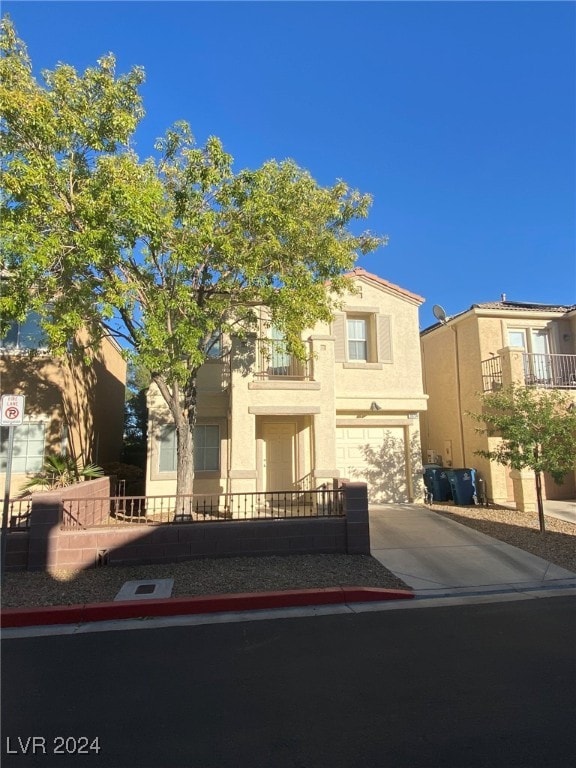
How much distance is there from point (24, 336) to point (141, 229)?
22.0ft

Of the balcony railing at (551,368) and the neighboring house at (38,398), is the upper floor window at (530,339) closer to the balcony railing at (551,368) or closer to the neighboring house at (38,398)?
the balcony railing at (551,368)

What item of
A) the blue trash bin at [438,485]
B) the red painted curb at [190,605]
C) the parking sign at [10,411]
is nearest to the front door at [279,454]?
the blue trash bin at [438,485]

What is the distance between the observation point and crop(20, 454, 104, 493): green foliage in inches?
450

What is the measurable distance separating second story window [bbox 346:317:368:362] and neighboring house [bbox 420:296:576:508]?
131 inches

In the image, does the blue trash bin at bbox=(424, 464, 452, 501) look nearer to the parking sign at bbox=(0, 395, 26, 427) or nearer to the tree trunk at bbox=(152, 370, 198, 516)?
the tree trunk at bbox=(152, 370, 198, 516)

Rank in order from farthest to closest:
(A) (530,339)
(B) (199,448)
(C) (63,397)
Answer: (A) (530,339) < (B) (199,448) < (C) (63,397)

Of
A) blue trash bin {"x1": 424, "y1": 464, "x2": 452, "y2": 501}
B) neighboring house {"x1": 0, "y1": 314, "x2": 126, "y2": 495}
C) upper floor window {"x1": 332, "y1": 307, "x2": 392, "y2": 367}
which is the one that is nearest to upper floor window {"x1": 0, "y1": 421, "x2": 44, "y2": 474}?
neighboring house {"x1": 0, "y1": 314, "x2": 126, "y2": 495}

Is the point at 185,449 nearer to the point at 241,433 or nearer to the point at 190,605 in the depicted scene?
the point at 241,433

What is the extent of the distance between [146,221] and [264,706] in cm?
649

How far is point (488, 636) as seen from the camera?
17.1ft

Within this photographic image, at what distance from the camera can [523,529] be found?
10266mm

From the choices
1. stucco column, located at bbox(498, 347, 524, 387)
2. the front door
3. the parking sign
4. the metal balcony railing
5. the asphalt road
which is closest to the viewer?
the asphalt road

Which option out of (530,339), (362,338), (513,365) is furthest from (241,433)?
(530,339)

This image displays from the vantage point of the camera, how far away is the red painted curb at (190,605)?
233 inches
